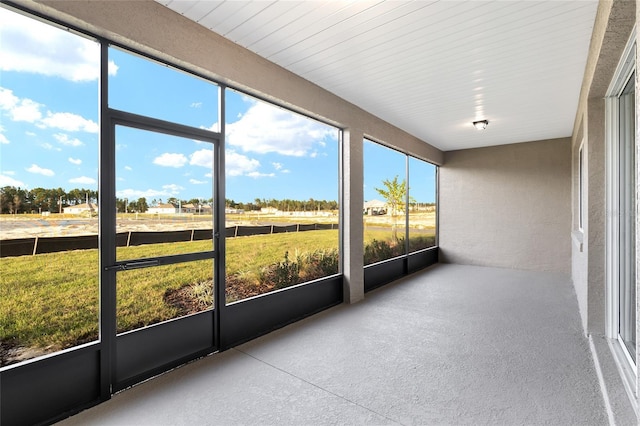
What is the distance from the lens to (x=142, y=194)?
247 cm

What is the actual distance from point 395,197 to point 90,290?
5.13 metres

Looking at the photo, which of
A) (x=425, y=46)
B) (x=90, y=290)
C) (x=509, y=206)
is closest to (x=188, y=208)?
(x=90, y=290)

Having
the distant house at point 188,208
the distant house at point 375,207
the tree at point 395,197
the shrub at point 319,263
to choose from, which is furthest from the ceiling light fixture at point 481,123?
the distant house at point 188,208

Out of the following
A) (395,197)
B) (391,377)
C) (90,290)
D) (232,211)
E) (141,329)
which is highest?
(395,197)

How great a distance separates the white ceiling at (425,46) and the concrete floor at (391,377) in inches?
107

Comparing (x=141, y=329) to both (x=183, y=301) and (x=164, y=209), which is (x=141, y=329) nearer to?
(x=183, y=301)

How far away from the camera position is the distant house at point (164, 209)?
2.55m

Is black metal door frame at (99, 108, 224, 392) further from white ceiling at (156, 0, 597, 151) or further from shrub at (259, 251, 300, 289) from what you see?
white ceiling at (156, 0, 597, 151)

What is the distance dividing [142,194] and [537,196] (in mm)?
7107

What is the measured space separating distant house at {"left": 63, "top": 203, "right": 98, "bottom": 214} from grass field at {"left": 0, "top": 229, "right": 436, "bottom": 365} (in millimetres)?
270

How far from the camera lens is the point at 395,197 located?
622 cm

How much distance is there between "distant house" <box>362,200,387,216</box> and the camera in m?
5.10

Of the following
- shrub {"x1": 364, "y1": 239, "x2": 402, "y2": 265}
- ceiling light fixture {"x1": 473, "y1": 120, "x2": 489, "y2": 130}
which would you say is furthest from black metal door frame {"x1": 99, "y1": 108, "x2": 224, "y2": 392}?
ceiling light fixture {"x1": 473, "y1": 120, "x2": 489, "y2": 130}

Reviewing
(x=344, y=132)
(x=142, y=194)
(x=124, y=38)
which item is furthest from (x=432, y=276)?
(x=124, y=38)
